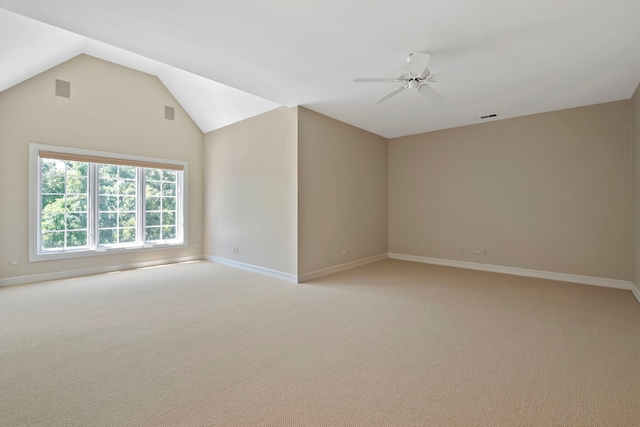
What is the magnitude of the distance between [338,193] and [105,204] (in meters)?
4.41

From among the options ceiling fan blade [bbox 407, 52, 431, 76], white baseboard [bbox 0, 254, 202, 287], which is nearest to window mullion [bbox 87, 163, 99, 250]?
white baseboard [bbox 0, 254, 202, 287]

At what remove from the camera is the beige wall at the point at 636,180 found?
3.72 metres

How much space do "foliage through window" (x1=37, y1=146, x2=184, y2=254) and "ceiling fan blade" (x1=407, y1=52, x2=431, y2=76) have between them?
17.0 feet

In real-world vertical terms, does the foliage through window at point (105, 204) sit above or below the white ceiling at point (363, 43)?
below

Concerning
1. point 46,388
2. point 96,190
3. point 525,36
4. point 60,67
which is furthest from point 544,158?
point 60,67

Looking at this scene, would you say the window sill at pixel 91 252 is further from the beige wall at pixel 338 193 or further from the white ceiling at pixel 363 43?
the beige wall at pixel 338 193

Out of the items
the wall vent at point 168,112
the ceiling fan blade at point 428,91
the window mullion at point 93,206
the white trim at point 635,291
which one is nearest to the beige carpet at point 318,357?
the white trim at point 635,291

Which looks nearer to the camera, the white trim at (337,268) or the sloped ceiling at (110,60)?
the sloped ceiling at (110,60)

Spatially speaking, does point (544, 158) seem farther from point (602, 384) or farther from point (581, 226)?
point (602, 384)

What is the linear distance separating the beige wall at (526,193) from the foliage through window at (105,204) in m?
5.20

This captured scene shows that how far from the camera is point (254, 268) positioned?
5344 mm

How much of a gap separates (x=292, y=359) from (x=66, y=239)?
493cm

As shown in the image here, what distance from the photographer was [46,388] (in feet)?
6.17

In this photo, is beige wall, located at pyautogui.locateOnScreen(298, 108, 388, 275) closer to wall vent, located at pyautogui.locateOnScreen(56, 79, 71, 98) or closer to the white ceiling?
the white ceiling
